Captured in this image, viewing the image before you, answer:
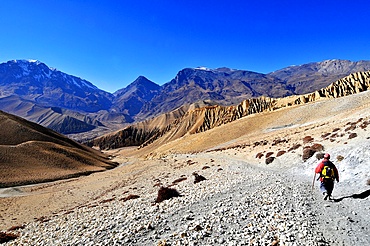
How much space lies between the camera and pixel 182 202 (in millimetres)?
16406

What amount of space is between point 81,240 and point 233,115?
151m

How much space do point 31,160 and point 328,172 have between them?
247 feet

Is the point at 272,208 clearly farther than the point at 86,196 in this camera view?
No

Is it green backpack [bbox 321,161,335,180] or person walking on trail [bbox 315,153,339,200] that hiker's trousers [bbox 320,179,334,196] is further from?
green backpack [bbox 321,161,335,180]

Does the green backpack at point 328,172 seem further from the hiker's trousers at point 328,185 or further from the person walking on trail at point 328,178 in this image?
the hiker's trousers at point 328,185

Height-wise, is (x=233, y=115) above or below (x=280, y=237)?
above

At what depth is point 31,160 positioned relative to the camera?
72.1 m

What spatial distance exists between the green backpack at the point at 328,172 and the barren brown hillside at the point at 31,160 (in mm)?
64137

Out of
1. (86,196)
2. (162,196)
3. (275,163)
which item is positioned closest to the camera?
(162,196)

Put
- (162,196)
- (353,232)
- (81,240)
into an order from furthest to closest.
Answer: (162,196)
(81,240)
(353,232)

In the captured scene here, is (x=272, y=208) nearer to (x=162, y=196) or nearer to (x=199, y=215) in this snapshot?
(x=199, y=215)

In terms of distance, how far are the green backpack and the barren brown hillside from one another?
6414cm

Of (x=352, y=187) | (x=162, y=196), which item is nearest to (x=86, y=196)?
(x=162, y=196)

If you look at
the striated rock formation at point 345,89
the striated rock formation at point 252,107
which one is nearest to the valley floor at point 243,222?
the striated rock formation at point 345,89
